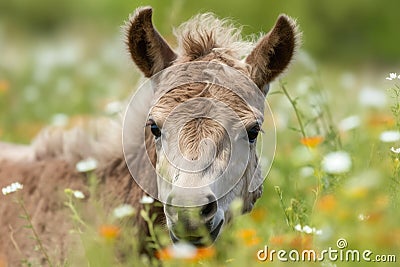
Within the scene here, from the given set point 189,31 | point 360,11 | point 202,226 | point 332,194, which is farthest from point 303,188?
point 360,11

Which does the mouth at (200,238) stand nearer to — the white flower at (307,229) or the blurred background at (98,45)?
the white flower at (307,229)

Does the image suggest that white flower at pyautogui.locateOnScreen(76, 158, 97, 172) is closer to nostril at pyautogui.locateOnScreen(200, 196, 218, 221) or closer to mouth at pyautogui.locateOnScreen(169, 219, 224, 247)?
mouth at pyautogui.locateOnScreen(169, 219, 224, 247)

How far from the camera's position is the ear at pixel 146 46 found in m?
4.93

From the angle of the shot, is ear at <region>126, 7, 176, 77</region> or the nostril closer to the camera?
Result: the nostril

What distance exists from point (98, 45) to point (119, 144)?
10670 mm

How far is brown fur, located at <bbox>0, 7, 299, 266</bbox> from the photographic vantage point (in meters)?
4.92

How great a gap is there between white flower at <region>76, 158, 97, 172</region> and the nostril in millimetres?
1163

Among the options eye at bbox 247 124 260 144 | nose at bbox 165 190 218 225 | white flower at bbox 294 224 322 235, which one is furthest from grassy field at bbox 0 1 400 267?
eye at bbox 247 124 260 144

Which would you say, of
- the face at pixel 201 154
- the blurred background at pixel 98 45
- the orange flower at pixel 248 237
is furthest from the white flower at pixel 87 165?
the blurred background at pixel 98 45

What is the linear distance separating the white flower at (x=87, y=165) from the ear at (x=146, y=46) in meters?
0.66

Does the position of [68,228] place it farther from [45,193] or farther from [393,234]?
[393,234]

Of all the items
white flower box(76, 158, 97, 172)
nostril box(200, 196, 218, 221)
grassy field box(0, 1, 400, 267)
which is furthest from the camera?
white flower box(76, 158, 97, 172)

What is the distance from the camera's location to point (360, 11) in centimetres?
2064

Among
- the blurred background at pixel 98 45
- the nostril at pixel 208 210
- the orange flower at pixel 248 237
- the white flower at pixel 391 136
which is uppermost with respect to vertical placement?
the blurred background at pixel 98 45
